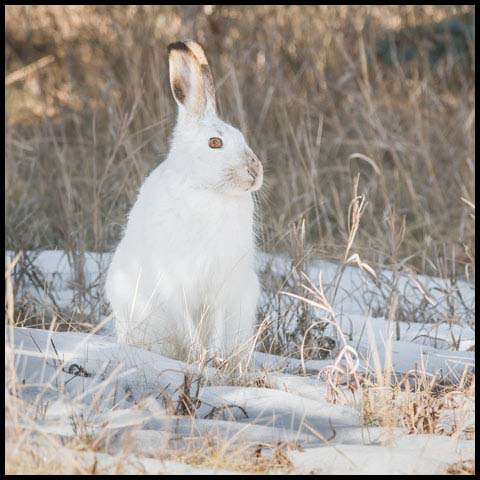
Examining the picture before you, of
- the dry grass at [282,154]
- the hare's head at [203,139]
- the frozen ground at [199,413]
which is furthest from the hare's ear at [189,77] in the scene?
the frozen ground at [199,413]

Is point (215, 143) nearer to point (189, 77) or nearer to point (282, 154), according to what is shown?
point (189, 77)

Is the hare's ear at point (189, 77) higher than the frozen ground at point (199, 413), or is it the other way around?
the hare's ear at point (189, 77)

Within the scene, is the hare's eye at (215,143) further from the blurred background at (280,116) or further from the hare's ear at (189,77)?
the blurred background at (280,116)

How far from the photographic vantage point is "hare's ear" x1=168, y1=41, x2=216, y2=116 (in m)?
3.79

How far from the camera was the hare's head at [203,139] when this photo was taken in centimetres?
364

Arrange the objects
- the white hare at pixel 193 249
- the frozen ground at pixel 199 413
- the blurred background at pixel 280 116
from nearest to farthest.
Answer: the frozen ground at pixel 199 413 < the white hare at pixel 193 249 < the blurred background at pixel 280 116

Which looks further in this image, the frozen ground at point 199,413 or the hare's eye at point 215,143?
the hare's eye at point 215,143

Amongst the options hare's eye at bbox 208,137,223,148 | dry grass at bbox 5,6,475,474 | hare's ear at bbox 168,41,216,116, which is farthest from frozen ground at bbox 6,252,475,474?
hare's ear at bbox 168,41,216,116

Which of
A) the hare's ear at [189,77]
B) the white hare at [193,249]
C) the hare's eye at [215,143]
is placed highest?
the hare's ear at [189,77]

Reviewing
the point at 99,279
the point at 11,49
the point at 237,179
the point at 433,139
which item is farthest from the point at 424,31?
the point at 237,179

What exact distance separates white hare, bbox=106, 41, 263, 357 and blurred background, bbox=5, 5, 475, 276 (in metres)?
1.25

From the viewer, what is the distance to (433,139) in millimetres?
7410

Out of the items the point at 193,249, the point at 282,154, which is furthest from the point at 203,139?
the point at 282,154

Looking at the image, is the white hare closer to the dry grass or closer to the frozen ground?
the frozen ground
